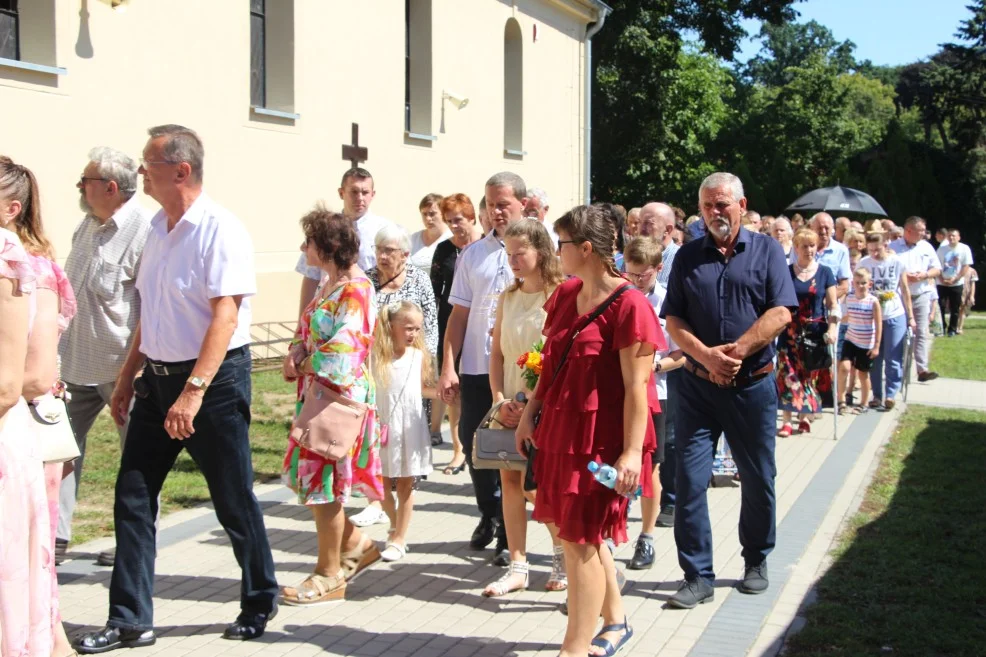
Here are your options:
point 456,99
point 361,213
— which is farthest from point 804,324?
point 456,99

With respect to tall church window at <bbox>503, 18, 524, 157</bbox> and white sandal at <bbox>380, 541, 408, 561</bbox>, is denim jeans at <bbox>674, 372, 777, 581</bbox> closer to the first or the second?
white sandal at <bbox>380, 541, 408, 561</bbox>

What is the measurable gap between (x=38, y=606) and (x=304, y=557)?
110 inches

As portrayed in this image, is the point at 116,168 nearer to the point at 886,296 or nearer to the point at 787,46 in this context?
the point at 886,296

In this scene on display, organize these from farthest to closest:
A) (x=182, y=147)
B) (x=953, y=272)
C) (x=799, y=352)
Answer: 1. (x=953, y=272)
2. (x=799, y=352)
3. (x=182, y=147)

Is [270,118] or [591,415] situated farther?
[270,118]

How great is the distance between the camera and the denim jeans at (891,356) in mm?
13023

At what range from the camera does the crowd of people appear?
15.0 feet

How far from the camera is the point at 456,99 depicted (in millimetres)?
20953

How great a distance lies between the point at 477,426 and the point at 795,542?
2.12 meters

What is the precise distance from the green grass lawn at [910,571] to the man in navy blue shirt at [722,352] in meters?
0.63

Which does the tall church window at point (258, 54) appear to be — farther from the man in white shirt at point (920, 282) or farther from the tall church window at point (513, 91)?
the man in white shirt at point (920, 282)

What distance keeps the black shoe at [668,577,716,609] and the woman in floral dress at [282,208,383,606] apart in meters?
Answer: 1.62

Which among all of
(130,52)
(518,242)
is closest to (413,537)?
(518,242)

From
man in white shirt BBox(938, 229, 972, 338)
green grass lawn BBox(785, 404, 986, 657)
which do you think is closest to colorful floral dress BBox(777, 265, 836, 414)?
green grass lawn BBox(785, 404, 986, 657)
